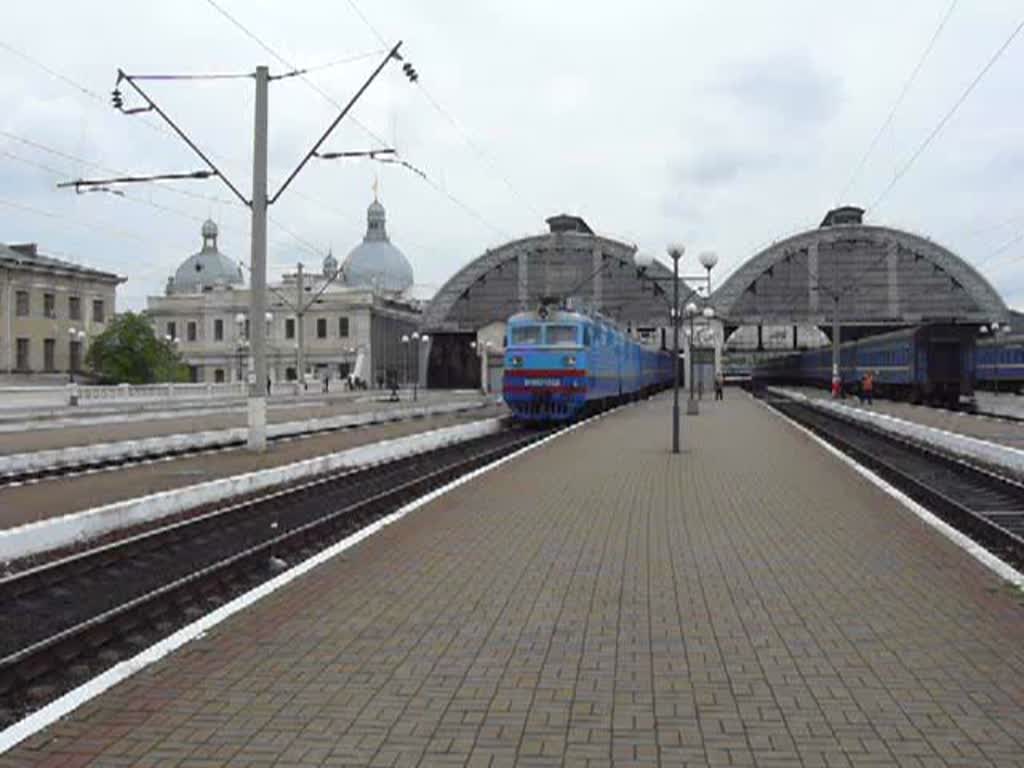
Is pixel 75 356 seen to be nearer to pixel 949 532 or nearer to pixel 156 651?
pixel 949 532

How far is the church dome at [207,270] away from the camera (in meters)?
115

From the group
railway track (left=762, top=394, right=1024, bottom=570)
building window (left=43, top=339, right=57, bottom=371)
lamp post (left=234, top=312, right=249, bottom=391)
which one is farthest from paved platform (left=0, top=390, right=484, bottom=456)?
building window (left=43, top=339, right=57, bottom=371)

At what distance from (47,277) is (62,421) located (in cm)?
4723

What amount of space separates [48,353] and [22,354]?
2512 millimetres

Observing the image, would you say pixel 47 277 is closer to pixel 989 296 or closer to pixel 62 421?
pixel 62 421

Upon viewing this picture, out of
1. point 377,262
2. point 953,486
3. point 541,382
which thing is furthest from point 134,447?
point 377,262

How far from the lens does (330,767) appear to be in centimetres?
474

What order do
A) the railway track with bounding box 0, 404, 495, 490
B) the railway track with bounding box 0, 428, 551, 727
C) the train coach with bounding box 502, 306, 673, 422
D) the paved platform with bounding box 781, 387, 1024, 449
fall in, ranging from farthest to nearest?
1. the train coach with bounding box 502, 306, 673, 422
2. the paved platform with bounding box 781, 387, 1024, 449
3. the railway track with bounding box 0, 404, 495, 490
4. the railway track with bounding box 0, 428, 551, 727

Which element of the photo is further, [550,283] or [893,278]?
[550,283]

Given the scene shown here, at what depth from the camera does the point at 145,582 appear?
9.48 m

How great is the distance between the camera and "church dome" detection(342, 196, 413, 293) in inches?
4464

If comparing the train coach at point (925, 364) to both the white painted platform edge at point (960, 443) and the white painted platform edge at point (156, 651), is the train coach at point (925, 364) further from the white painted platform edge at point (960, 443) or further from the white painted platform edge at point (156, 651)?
the white painted platform edge at point (156, 651)

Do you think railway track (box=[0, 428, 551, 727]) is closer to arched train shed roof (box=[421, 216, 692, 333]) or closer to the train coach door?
the train coach door

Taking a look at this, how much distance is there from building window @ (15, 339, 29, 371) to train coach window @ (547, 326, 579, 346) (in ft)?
184
